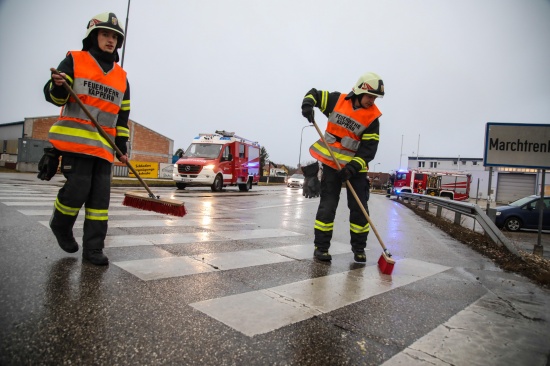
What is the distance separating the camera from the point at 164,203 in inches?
160

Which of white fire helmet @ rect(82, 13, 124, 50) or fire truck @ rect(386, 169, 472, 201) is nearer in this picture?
white fire helmet @ rect(82, 13, 124, 50)

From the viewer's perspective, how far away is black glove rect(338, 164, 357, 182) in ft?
12.0

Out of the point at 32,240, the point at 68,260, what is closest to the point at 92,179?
the point at 68,260

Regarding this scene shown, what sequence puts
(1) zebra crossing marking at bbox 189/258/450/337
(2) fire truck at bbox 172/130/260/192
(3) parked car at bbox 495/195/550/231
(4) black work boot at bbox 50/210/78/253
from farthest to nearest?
(2) fire truck at bbox 172/130/260/192 < (3) parked car at bbox 495/195/550/231 < (4) black work boot at bbox 50/210/78/253 < (1) zebra crossing marking at bbox 189/258/450/337

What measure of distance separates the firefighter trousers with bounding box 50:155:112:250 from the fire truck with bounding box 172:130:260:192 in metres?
12.4

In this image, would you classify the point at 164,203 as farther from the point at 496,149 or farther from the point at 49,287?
the point at 496,149

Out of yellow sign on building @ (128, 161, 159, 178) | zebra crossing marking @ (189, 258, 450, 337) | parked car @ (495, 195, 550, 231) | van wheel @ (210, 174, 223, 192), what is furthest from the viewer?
yellow sign on building @ (128, 161, 159, 178)

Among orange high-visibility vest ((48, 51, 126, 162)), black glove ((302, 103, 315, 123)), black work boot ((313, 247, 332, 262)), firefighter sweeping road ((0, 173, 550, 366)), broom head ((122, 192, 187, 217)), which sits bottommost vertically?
firefighter sweeping road ((0, 173, 550, 366))

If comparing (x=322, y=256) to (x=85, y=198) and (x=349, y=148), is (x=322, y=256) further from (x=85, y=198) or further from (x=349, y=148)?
(x=85, y=198)

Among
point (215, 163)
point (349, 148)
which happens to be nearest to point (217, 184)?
point (215, 163)

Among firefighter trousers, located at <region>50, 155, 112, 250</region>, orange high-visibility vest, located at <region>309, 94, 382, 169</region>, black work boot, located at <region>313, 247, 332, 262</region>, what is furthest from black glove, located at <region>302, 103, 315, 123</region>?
firefighter trousers, located at <region>50, 155, 112, 250</region>

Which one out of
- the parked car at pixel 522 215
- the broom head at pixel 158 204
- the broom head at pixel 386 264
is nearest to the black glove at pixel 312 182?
the broom head at pixel 386 264

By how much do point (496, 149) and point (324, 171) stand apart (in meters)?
4.72

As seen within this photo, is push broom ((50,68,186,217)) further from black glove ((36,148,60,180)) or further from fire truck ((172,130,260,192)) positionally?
fire truck ((172,130,260,192))
